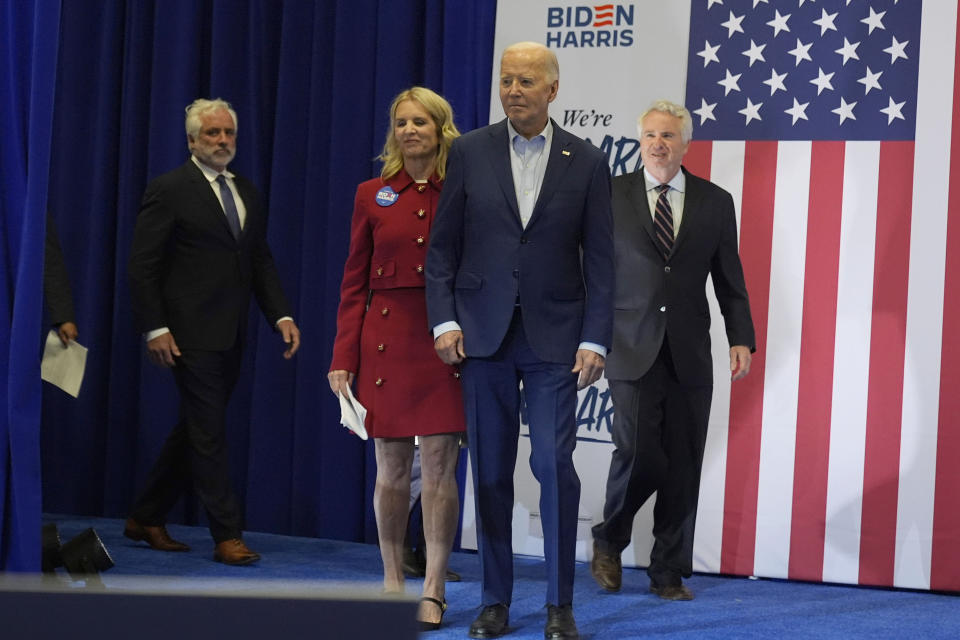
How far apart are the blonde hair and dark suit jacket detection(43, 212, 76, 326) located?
1150 mm

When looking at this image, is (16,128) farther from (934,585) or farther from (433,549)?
(934,585)

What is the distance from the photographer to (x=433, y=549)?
3275mm

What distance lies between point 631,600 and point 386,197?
62.0 inches

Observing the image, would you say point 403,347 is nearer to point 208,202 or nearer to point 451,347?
point 451,347

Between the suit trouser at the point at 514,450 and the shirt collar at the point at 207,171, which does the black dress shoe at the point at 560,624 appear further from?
the shirt collar at the point at 207,171

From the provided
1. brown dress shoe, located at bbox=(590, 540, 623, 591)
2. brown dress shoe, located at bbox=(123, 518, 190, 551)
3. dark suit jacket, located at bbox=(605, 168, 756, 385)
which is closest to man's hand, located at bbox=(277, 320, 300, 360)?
brown dress shoe, located at bbox=(123, 518, 190, 551)

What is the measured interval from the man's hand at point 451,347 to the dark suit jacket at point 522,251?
0.03 meters

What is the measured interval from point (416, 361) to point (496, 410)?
27cm

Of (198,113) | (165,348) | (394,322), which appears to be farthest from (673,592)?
(198,113)

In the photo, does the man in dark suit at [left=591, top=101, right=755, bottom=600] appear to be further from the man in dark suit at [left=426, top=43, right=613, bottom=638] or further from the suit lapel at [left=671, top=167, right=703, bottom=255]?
the man in dark suit at [left=426, top=43, right=613, bottom=638]

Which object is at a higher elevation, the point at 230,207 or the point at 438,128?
the point at 438,128

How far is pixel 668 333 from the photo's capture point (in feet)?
12.8

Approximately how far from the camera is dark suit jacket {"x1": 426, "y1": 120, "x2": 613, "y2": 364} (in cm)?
316

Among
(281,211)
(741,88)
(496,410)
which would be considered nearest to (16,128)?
(496,410)
